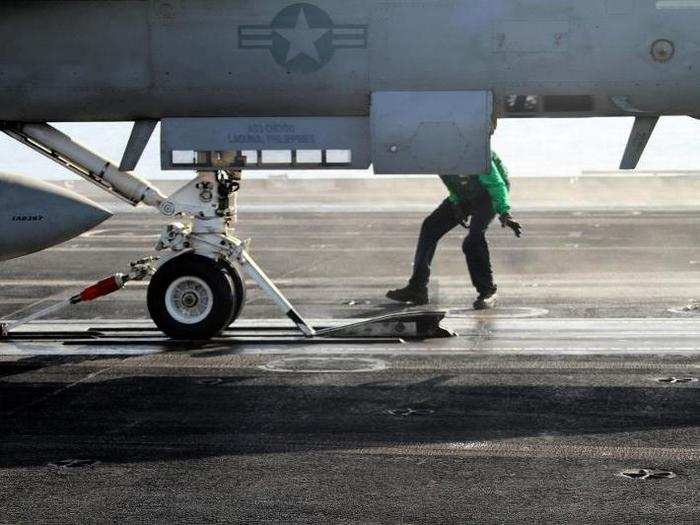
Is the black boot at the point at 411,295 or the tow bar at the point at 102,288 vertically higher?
the tow bar at the point at 102,288

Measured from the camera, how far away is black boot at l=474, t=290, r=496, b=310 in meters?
17.6

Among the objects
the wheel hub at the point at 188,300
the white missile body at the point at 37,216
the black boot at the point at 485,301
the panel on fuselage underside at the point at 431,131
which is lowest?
the black boot at the point at 485,301

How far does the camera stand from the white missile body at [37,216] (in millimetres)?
14641

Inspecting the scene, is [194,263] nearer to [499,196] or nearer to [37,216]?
[37,216]

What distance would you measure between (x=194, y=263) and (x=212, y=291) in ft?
1.23

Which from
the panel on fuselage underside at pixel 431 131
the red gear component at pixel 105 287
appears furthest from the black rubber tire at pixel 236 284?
the panel on fuselage underside at pixel 431 131

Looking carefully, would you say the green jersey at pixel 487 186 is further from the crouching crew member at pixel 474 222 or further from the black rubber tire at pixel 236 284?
the black rubber tire at pixel 236 284

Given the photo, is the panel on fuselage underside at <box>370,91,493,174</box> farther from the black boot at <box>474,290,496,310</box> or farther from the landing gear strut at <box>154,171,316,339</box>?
the black boot at <box>474,290,496,310</box>

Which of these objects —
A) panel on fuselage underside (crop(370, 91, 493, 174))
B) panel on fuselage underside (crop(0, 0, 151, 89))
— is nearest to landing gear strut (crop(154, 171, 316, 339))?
panel on fuselage underside (crop(0, 0, 151, 89))

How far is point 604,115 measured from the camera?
46.0 feet

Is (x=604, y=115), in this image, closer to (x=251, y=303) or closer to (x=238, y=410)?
(x=238, y=410)

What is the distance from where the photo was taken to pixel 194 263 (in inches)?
578

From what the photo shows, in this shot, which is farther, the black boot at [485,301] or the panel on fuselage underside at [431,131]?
the black boot at [485,301]

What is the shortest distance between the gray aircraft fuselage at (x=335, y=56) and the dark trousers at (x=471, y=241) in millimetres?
3640
